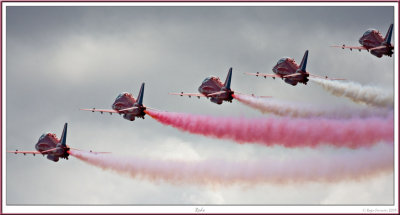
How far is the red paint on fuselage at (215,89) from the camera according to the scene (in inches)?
5581

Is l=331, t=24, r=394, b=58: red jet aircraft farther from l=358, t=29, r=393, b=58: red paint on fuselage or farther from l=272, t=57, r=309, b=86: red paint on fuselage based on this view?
l=272, t=57, r=309, b=86: red paint on fuselage

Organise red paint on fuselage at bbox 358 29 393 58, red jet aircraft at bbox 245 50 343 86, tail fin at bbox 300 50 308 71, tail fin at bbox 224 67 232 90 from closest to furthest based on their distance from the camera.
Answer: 1. tail fin at bbox 224 67 232 90
2. red paint on fuselage at bbox 358 29 393 58
3. tail fin at bbox 300 50 308 71
4. red jet aircraft at bbox 245 50 343 86

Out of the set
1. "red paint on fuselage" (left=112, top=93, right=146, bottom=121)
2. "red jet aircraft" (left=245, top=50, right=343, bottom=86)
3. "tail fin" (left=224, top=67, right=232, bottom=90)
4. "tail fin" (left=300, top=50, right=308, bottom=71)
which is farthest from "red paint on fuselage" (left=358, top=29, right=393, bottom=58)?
"red paint on fuselage" (left=112, top=93, right=146, bottom=121)

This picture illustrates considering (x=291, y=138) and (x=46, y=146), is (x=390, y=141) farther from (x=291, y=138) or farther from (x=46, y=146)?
(x=46, y=146)

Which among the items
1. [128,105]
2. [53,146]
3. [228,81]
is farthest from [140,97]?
[53,146]

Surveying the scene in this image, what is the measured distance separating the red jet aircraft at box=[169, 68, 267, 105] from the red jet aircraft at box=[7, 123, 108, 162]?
2084 cm

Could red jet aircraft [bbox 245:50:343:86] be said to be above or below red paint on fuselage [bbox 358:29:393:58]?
below

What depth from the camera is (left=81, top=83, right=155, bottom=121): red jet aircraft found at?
14200 cm

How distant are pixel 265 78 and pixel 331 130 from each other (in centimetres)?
1613

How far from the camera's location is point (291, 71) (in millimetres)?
147875

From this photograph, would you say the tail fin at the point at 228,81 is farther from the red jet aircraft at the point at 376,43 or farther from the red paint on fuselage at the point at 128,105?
the red jet aircraft at the point at 376,43

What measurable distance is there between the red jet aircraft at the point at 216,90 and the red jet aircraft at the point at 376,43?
22575 mm

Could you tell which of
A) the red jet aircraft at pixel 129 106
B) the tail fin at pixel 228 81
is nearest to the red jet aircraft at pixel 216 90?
the tail fin at pixel 228 81

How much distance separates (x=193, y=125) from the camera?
145750 millimetres
